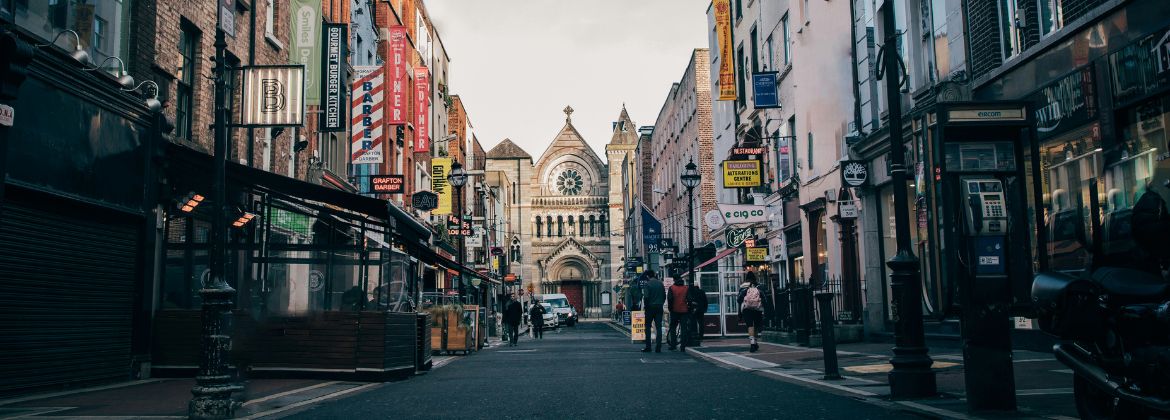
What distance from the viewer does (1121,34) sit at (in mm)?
11180

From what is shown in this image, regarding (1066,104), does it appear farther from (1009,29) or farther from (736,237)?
(736,237)

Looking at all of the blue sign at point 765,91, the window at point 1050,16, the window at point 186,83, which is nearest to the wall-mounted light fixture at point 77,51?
the window at point 186,83

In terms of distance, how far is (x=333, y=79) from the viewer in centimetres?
2380

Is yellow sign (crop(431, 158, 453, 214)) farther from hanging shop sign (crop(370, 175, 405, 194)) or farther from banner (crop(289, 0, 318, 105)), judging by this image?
banner (crop(289, 0, 318, 105))

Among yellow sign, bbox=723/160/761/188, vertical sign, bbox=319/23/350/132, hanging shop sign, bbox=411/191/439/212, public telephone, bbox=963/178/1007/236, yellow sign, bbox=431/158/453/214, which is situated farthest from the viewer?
yellow sign, bbox=431/158/453/214

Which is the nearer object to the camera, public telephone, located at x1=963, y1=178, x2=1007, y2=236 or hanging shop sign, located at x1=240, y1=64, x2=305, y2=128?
public telephone, located at x1=963, y1=178, x2=1007, y2=236

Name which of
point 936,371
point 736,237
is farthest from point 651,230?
point 936,371

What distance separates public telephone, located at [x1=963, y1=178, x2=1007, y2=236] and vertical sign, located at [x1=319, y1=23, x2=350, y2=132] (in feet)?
57.6

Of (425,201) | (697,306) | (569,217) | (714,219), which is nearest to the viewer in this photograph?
(697,306)

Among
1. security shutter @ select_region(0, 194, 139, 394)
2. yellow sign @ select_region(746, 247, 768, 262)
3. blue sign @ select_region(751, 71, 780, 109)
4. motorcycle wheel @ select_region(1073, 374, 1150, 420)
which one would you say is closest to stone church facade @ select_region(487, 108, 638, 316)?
yellow sign @ select_region(746, 247, 768, 262)

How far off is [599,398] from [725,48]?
26.7 m

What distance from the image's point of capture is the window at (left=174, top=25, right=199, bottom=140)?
16219 millimetres

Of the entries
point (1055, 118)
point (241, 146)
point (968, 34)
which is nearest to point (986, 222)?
point (1055, 118)

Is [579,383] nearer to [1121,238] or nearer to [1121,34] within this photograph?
[1121,238]
